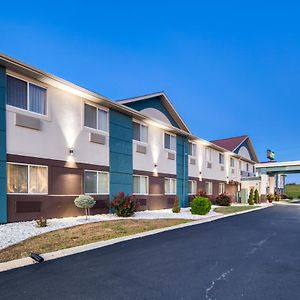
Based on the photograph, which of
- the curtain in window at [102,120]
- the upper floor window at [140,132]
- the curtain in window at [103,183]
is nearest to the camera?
the curtain in window at [103,183]

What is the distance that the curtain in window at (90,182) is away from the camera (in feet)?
55.6

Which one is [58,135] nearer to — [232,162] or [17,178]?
[17,178]

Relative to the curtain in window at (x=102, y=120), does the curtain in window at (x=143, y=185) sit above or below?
below

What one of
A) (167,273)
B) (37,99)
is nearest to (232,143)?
(37,99)

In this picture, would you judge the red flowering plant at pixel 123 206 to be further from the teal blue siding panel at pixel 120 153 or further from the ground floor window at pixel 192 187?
the ground floor window at pixel 192 187

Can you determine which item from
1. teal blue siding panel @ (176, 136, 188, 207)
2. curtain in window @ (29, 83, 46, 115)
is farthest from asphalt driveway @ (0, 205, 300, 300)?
teal blue siding panel @ (176, 136, 188, 207)

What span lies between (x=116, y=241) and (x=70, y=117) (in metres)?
7.97

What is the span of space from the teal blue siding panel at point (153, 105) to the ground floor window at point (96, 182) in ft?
19.5

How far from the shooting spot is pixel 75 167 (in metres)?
16.2

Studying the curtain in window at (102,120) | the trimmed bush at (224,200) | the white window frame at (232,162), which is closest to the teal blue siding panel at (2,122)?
the curtain in window at (102,120)

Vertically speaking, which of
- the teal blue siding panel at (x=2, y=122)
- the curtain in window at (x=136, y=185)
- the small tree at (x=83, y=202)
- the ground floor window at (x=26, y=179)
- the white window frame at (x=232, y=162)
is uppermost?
the teal blue siding panel at (x=2, y=122)

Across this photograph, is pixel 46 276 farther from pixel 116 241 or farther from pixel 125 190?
pixel 125 190

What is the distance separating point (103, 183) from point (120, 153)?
234 cm

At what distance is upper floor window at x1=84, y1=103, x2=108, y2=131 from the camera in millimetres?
17188
